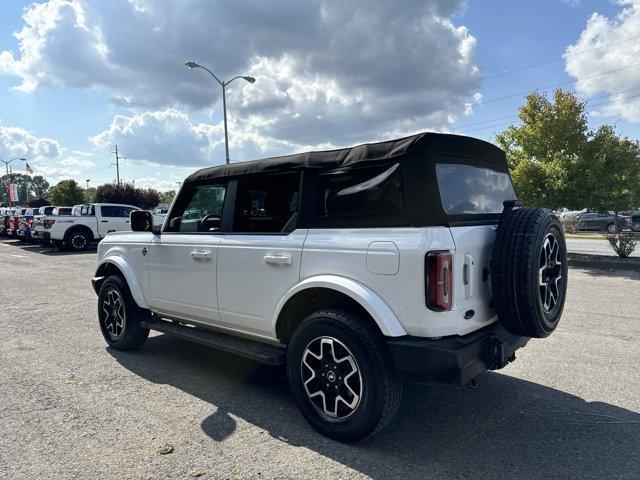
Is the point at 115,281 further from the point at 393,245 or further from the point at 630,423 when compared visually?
the point at 630,423

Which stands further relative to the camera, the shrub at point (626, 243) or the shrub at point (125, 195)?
the shrub at point (125, 195)

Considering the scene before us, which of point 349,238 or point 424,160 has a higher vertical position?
point 424,160

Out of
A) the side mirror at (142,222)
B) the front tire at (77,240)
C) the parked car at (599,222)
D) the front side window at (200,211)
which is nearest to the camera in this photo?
the front side window at (200,211)

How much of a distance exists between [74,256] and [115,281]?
12688mm

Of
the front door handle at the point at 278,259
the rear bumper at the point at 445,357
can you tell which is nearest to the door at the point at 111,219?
the front door handle at the point at 278,259

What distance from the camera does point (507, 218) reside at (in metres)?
3.07

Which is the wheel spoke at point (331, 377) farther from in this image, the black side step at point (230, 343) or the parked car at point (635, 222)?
the parked car at point (635, 222)

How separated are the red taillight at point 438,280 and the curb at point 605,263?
32.2 ft

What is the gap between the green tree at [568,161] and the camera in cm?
1227

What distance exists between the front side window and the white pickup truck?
1399cm

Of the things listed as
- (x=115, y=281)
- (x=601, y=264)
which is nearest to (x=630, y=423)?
(x=115, y=281)

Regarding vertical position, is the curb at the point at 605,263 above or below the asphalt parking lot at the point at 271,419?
above

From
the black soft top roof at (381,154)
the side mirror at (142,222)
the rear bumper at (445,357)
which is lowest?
the rear bumper at (445,357)

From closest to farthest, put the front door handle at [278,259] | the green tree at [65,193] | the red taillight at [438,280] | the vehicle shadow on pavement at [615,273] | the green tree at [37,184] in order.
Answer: the red taillight at [438,280] → the front door handle at [278,259] → the vehicle shadow on pavement at [615,273] → the green tree at [65,193] → the green tree at [37,184]
